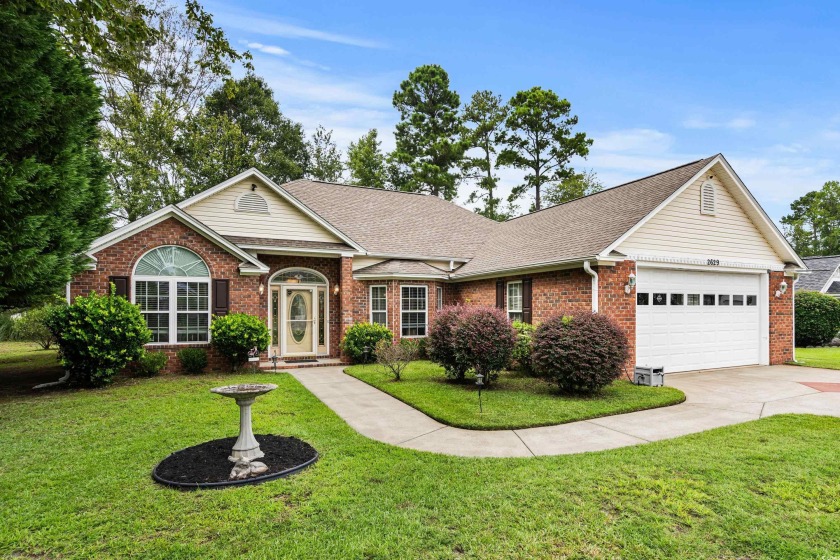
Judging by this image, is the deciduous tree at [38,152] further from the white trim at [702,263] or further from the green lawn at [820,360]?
the green lawn at [820,360]

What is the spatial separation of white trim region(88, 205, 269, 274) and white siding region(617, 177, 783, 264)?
940 cm

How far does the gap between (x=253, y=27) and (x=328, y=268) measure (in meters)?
7.59

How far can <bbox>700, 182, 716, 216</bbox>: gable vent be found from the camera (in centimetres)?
1192

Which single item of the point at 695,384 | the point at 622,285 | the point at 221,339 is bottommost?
the point at 695,384

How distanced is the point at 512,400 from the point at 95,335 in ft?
27.8

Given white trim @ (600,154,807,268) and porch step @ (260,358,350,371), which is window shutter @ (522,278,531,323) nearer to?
white trim @ (600,154,807,268)

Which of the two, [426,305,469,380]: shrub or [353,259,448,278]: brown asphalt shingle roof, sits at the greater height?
[353,259,448,278]: brown asphalt shingle roof

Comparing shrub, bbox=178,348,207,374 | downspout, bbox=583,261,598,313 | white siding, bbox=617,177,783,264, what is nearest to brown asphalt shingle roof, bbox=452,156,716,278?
downspout, bbox=583,261,598,313

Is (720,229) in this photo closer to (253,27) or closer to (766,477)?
(766,477)

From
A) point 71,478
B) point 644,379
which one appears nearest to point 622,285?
point 644,379

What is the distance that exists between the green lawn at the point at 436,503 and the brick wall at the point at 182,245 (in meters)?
5.23

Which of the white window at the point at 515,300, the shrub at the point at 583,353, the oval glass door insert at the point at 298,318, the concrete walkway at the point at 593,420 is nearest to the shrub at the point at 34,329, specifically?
the oval glass door insert at the point at 298,318

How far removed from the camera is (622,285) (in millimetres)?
10672

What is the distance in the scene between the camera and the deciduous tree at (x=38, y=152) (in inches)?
283
